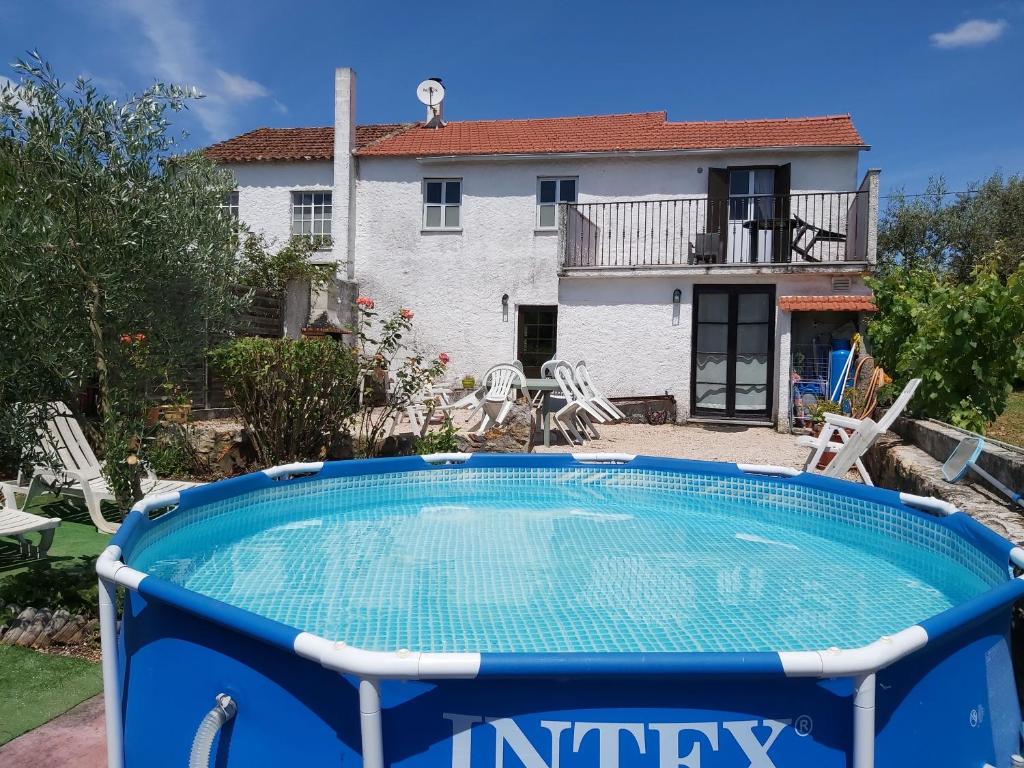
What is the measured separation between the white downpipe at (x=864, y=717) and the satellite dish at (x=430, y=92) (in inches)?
758

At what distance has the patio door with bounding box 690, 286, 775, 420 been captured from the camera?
47.5ft

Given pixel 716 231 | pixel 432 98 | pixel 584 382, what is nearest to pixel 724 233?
pixel 716 231

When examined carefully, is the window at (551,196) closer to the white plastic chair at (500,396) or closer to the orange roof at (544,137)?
the orange roof at (544,137)

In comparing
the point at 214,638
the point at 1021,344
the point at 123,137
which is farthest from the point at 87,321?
the point at 1021,344

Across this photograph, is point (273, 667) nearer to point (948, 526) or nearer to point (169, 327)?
point (169, 327)

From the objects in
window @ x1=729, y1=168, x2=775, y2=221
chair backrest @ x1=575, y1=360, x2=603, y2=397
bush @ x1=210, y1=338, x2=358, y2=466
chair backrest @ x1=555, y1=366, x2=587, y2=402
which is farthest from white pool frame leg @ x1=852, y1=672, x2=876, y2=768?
window @ x1=729, y1=168, x2=775, y2=221

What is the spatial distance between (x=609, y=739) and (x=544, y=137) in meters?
16.8

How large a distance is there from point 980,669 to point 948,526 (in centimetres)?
229

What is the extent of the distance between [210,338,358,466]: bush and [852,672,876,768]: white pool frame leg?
675 centimetres

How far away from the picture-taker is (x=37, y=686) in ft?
10.9

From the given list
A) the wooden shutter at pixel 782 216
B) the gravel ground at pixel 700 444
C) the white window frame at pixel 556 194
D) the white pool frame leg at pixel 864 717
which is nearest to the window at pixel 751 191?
the wooden shutter at pixel 782 216

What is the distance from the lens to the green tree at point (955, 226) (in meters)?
22.3

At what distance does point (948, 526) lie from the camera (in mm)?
4199

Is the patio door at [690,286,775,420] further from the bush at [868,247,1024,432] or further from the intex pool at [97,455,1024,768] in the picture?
the intex pool at [97,455,1024,768]
